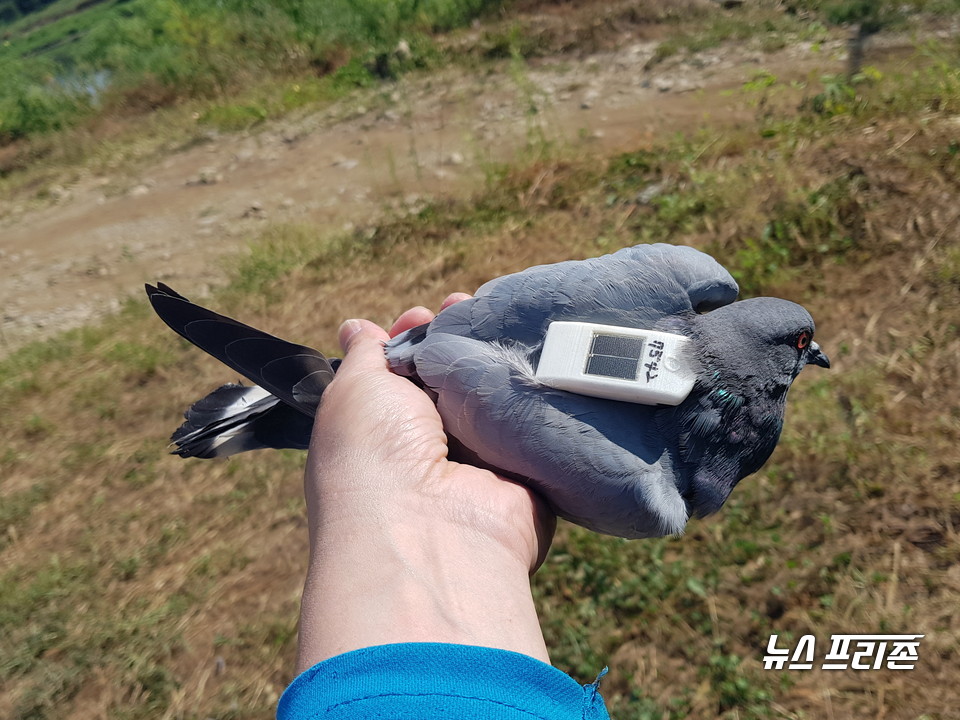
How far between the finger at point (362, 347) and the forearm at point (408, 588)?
572 mm

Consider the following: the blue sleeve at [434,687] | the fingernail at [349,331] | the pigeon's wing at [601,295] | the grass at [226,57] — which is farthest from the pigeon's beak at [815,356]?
the grass at [226,57]

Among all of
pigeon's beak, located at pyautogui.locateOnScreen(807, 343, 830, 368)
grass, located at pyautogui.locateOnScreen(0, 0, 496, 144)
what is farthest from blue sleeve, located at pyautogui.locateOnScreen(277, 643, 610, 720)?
grass, located at pyautogui.locateOnScreen(0, 0, 496, 144)

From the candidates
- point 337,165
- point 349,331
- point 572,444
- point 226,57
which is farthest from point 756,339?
point 226,57

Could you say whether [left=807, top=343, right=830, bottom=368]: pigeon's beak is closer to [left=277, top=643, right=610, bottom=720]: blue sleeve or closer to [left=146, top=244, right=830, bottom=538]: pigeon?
[left=146, top=244, right=830, bottom=538]: pigeon

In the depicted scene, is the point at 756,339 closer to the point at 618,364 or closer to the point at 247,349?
the point at 618,364

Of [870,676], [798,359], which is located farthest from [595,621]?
[798,359]

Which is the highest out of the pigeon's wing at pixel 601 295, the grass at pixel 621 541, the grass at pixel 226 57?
the pigeon's wing at pixel 601 295

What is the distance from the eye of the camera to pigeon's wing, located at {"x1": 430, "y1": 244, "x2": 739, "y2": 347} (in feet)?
5.65

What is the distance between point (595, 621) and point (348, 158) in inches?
239

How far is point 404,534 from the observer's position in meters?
1.53

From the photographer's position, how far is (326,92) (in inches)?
359

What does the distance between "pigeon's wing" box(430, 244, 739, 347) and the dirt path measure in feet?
12.9

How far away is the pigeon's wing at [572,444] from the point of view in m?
1.63

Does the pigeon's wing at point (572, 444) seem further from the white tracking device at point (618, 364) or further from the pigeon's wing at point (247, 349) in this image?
the pigeon's wing at point (247, 349)
